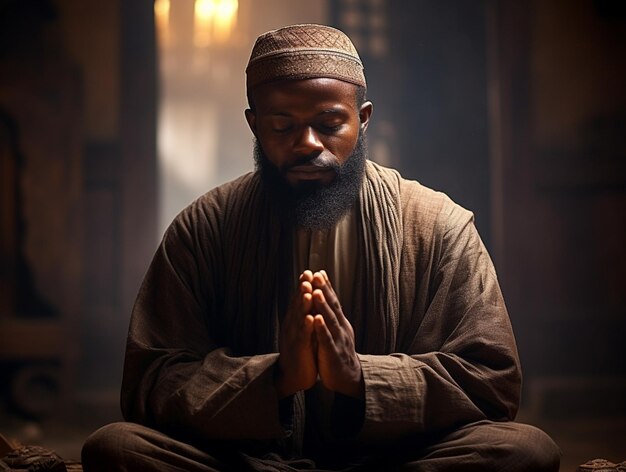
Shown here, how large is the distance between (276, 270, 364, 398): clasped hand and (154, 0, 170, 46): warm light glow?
3.55 meters

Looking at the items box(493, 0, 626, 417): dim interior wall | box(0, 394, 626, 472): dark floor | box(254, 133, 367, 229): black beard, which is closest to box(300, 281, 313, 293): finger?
box(254, 133, 367, 229): black beard

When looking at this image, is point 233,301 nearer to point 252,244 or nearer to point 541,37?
point 252,244

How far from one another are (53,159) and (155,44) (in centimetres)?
91

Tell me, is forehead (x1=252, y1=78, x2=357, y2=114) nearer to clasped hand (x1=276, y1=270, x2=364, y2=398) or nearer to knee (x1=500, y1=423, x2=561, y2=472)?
clasped hand (x1=276, y1=270, x2=364, y2=398)

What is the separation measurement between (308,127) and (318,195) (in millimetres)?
250

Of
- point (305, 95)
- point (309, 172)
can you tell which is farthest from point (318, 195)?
point (305, 95)

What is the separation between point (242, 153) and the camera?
6.61 metres

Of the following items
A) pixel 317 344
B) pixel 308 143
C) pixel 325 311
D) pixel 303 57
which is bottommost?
pixel 317 344

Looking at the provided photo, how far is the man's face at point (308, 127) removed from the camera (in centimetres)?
366

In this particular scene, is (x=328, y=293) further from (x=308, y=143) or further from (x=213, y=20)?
(x=213, y=20)

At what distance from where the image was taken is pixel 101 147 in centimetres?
658

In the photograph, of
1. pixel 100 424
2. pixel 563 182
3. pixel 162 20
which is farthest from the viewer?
pixel 563 182

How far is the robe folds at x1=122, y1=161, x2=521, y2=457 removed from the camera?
3.46m

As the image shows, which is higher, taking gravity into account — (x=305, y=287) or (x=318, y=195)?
(x=318, y=195)
